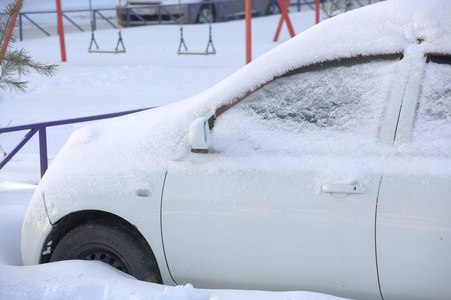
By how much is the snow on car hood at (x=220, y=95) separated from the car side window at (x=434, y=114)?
11cm

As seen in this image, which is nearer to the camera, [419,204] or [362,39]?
[419,204]

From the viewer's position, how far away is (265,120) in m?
3.35

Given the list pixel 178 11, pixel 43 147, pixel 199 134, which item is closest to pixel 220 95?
pixel 199 134

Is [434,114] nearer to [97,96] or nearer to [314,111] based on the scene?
[314,111]

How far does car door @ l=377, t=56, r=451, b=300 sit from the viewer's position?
293 centimetres

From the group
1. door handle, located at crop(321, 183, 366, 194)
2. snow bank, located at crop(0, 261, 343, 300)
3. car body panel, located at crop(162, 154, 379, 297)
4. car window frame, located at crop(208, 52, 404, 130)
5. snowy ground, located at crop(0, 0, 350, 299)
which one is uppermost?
car window frame, located at crop(208, 52, 404, 130)

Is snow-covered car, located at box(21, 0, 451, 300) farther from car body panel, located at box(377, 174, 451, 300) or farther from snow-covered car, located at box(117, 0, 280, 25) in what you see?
snow-covered car, located at box(117, 0, 280, 25)

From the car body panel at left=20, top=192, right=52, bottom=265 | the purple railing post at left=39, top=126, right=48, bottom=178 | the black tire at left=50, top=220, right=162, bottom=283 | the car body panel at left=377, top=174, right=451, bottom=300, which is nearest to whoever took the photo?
the car body panel at left=377, top=174, right=451, bottom=300

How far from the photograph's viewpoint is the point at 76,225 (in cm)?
371

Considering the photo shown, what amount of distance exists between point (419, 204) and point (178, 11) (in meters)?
18.3

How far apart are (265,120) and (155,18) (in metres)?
18.9

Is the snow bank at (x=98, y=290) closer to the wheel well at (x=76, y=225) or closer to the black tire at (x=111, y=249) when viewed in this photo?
the black tire at (x=111, y=249)

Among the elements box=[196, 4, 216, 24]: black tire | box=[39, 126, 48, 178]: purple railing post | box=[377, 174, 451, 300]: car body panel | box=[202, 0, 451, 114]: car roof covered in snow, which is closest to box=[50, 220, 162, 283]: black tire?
box=[202, 0, 451, 114]: car roof covered in snow

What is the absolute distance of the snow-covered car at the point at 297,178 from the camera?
301 cm
